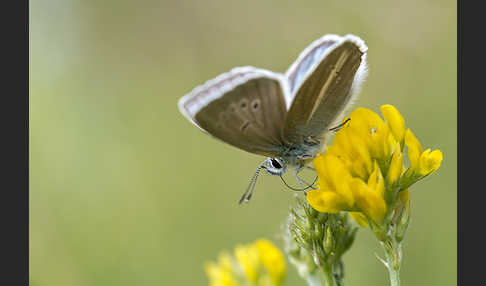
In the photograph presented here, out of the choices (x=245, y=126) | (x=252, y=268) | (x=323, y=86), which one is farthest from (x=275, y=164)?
(x=252, y=268)

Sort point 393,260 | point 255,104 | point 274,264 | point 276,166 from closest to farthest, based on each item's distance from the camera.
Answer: point 393,260 → point 274,264 → point 255,104 → point 276,166

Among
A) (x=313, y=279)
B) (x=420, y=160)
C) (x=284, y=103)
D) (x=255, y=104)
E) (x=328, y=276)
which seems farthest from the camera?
(x=284, y=103)

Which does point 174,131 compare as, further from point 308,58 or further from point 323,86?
point 323,86

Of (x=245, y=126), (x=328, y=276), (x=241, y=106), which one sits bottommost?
(x=328, y=276)

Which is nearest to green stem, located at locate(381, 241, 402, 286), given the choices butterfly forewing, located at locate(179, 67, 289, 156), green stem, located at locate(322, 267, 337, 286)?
green stem, located at locate(322, 267, 337, 286)

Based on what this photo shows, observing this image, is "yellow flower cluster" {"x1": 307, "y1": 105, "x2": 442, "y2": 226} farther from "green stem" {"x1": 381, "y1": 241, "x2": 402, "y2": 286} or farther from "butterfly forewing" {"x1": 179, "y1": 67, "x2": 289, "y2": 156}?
"butterfly forewing" {"x1": 179, "y1": 67, "x2": 289, "y2": 156}

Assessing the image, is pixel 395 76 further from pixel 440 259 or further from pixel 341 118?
pixel 341 118
